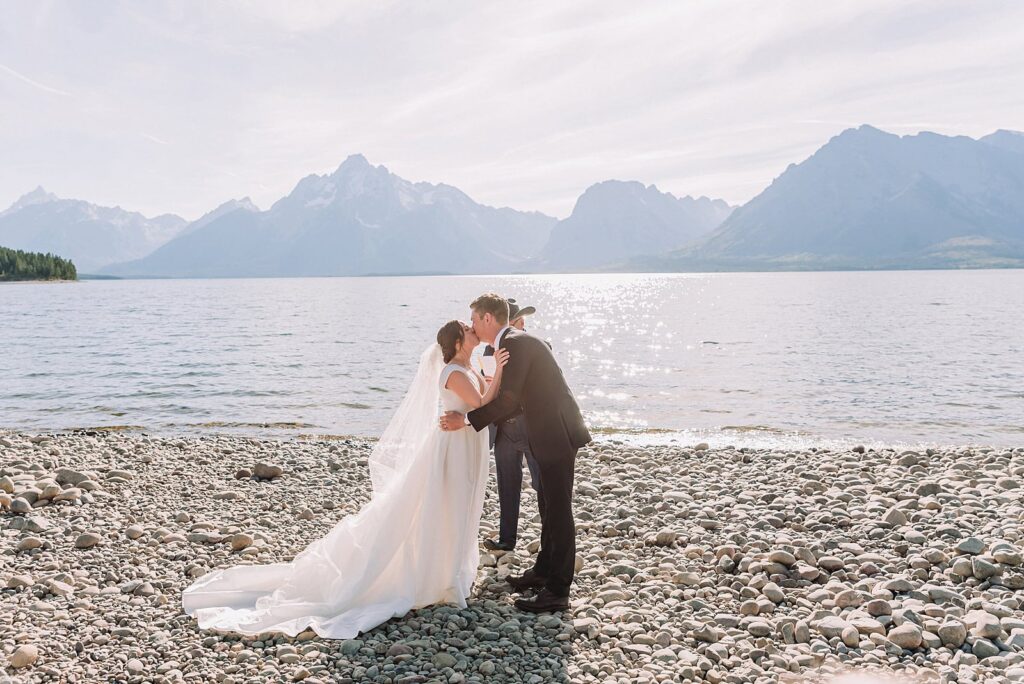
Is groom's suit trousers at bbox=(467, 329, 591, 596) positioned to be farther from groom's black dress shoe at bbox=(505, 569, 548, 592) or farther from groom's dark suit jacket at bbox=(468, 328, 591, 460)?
groom's black dress shoe at bbox=(505, 569, 548, 592)

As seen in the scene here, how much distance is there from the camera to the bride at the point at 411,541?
24.6 feet

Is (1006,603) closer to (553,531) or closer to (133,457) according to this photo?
(553,531)

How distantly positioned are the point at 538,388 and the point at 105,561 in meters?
6.62

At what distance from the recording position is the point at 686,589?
8.58 metres

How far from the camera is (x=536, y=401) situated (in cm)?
761

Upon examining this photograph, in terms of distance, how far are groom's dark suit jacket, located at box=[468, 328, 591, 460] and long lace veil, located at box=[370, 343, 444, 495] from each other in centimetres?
68

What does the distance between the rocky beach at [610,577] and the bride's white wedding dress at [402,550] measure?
1.01 ft

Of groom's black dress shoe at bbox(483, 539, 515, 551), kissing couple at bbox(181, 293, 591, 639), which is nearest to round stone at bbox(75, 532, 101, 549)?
kissing couple at bbox(181, 293, 591, 639)

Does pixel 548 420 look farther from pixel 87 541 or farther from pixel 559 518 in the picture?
pixel 87 541

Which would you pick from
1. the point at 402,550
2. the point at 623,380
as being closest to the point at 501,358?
the point at 402,550

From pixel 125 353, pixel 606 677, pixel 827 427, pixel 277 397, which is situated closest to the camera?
pixel 606 677

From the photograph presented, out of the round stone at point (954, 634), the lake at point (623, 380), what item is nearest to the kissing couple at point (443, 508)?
the round stone at point (954, 634)

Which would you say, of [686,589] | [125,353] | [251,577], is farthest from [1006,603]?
[125,353]

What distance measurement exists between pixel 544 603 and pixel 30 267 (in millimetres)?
202229
